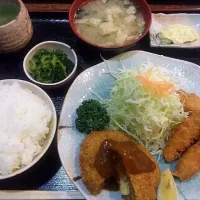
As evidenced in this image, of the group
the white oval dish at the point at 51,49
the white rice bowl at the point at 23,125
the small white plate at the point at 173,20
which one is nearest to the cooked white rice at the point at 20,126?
the white rice bowl at the point at 23,125

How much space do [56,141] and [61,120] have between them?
0.18m

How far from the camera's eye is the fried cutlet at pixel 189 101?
2.21 m

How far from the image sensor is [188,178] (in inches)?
78.6

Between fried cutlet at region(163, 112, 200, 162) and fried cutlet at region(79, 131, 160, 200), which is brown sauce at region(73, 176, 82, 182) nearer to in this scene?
fried cutlet at region(79, 131, 160, 200)

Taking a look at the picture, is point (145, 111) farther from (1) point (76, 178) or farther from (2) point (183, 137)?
(1) point (76, 178)

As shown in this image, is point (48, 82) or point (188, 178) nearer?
point (188, 178)

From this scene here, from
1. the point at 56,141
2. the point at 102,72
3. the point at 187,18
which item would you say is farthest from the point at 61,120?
the point at 187,18

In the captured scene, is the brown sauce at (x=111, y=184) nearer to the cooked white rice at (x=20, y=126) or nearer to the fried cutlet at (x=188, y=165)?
the fried cutlet at (x=188, y=165)

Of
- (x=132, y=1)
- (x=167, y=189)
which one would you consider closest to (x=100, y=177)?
(x=167, y=189)

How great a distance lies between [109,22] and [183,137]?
1.16m

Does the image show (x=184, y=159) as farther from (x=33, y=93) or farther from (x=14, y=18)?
(x=14, y=18)

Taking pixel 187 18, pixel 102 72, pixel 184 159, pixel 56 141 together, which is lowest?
pixel 56 141

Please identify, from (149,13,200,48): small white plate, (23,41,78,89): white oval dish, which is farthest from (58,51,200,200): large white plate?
(149,13,200,48): small white plate

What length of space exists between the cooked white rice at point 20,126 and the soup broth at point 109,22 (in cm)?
71
